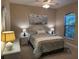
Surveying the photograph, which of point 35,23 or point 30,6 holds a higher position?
point 30,6

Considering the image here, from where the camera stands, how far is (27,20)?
17.6 ft

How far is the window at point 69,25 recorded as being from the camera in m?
4.59

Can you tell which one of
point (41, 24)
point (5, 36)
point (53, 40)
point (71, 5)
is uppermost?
point (71, 5)

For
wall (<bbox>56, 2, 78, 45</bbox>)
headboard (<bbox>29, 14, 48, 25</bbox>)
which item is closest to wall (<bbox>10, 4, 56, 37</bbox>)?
headboard (<bbox>29, 14, 48, 25</bbox>)

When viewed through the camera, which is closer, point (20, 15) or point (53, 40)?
point (53, 40)

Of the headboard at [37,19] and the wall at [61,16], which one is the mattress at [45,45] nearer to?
the wall at [61,16]

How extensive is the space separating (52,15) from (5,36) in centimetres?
452

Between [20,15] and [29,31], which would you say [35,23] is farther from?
[20,15]

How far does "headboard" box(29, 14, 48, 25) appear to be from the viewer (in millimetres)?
5473

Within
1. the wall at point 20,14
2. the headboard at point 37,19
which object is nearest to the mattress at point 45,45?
the wall at point 20,14

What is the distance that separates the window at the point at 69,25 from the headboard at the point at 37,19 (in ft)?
4.37

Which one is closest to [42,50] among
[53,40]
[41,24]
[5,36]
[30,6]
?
[53,40]

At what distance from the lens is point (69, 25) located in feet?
16.0

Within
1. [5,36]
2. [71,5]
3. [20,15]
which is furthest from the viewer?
[20,15]
